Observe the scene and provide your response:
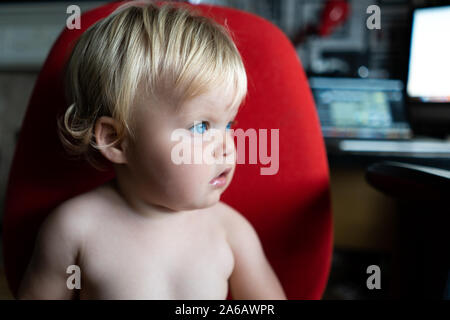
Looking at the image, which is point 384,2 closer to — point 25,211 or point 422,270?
point 422,270

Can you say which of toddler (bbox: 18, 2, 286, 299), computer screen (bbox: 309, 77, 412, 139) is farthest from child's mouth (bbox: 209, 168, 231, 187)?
computer screen (bbox: 309, 77, 412, 139)

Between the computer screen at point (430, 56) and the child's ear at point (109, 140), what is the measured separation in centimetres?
94

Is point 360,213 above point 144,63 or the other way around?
the other way around

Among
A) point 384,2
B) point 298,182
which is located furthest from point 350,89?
point 298,182

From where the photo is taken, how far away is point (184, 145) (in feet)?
1.52

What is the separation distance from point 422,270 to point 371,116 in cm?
61

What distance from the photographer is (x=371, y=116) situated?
1.03 meters

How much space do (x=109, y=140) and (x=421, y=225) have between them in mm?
404

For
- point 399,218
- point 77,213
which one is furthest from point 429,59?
point 77,213

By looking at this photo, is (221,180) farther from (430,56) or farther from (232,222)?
(430,56)

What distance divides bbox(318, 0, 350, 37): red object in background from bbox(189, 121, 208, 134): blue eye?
3.01 ft

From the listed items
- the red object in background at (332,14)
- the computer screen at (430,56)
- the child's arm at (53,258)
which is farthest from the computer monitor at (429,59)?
the child's arm at (53,258)

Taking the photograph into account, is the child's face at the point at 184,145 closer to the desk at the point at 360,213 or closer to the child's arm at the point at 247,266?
the child's arm at the point at 247,266

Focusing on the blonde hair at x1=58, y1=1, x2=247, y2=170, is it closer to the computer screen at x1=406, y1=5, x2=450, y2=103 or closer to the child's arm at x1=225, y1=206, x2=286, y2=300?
the child's arm at x1=225, y1=206, x2=286, y2=300
